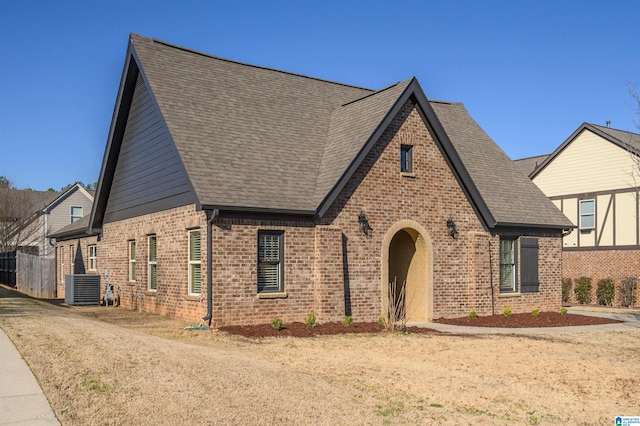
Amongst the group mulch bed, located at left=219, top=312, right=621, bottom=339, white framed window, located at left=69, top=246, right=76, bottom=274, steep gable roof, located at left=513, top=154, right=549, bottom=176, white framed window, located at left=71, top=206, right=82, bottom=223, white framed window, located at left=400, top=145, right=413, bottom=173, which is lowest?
mulch bed, located at left=219, top=312, right=621, bottom=339

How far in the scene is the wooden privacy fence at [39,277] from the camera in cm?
3200

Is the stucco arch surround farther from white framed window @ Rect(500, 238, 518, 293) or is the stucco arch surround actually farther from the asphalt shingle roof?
the asphalt shingle roof

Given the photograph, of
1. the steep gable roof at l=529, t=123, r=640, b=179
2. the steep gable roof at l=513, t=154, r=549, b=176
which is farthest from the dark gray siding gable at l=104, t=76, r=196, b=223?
the steep gable roof at l=513, t=154, r=549, b=176

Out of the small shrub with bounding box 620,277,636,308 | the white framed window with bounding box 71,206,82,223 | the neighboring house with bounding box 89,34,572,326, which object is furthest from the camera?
the white framed window with bounding box 71,206,82,223

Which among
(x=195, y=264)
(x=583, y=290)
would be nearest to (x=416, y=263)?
(x=195, y=264)

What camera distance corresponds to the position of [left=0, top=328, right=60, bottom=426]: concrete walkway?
7.32 metres

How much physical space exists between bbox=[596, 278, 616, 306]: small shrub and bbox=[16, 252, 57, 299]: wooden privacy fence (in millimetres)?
26354

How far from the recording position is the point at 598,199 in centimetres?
3378

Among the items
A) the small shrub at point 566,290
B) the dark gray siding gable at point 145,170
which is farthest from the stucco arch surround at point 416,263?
the small shrub at point 566,290

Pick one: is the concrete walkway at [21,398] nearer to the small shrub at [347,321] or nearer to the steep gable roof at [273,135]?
the steep gable roof at [273,135]

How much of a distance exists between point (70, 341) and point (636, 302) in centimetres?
2688

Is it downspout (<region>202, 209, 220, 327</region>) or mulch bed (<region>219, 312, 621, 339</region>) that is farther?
downspout (<region>202, 209, 220, 327</region>)

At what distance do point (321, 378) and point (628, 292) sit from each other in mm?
25234

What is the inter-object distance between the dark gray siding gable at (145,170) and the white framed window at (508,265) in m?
10.9
